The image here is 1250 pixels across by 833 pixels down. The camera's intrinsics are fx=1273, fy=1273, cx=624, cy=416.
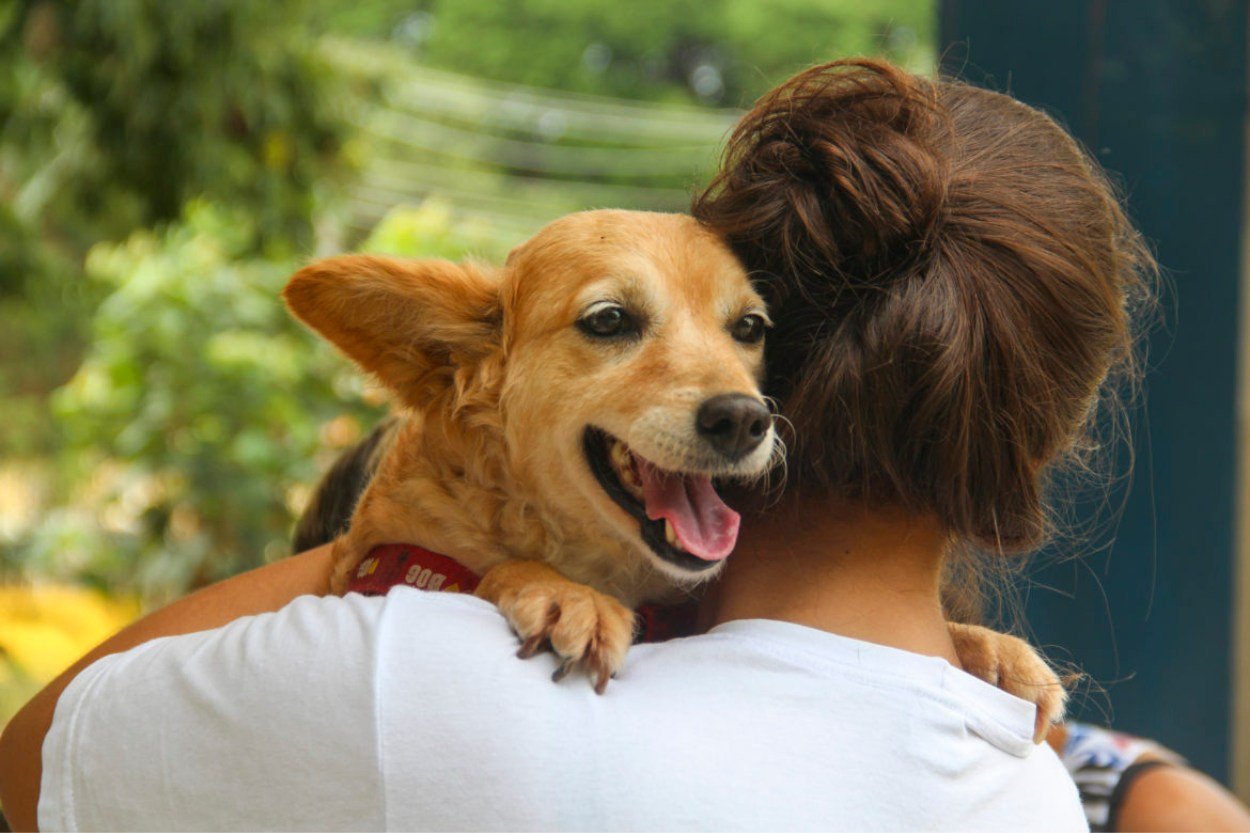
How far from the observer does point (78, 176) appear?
418cm

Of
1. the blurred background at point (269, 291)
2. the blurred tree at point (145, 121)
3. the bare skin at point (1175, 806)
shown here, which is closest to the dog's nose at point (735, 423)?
the blurred background at point (269, 291)

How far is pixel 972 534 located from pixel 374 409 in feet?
12.8

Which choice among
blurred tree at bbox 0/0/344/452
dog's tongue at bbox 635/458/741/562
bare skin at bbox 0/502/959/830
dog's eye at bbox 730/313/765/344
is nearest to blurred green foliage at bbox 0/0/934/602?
blurred tree at bbox 0/0/344/452

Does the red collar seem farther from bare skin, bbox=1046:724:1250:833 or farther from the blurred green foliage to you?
bare skin, bbox=1046:724:1250:833

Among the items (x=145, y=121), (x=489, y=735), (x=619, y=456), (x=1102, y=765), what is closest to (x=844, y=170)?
(x=619, y=456)

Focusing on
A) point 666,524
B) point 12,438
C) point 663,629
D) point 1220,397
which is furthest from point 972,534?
point 12,438

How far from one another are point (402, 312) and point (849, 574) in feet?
2.65

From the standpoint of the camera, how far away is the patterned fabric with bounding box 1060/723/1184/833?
2439mm

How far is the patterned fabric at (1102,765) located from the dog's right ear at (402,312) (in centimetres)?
146

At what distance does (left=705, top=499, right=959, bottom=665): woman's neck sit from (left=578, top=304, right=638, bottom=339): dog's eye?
1.39ft

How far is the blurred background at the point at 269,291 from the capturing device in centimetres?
313

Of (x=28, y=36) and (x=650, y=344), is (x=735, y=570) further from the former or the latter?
(x=28, y=36)

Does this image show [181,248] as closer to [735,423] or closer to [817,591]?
[735,423]

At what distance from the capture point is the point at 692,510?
172 centimetres
